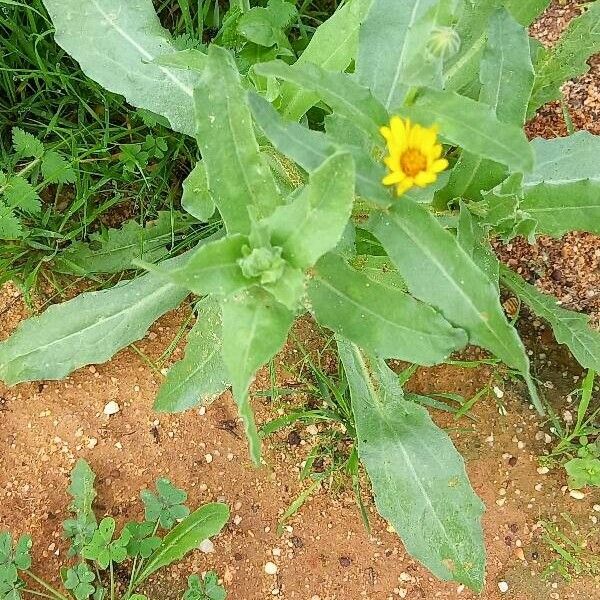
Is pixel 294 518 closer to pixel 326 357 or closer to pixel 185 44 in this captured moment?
pixel 326 357

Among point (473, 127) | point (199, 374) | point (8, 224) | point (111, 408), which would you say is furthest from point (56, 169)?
point (473, 127)

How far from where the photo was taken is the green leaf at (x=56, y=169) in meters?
2.62

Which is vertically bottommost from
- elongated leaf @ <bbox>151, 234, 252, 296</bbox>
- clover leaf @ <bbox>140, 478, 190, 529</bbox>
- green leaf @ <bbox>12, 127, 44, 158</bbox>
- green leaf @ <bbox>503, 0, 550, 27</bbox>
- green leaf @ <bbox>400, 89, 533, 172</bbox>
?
clover leaf @ <bbox>140, 478, 190, 529</bbox>

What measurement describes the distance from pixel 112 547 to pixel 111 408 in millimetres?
432

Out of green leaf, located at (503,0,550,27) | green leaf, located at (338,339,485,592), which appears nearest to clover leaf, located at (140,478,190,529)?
green leaf, located at (338,339,485,592)

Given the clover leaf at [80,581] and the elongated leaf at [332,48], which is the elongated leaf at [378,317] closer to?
the elongated leaf at [332,48]

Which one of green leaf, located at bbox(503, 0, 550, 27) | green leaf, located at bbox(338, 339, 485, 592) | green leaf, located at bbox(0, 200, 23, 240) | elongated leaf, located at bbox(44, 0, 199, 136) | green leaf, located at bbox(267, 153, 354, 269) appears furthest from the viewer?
green leaf, located at bbox(0, 200, 23, 240)

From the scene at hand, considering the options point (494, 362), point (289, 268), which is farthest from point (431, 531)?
point (289, 268)

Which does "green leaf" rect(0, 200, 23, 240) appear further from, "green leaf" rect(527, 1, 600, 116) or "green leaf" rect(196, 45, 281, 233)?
"green leaf" rect(527, 1, 600, 116)

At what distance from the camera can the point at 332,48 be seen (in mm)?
2197

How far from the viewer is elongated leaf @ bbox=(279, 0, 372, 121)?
214cm

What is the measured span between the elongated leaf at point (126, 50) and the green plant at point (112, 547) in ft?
3.59

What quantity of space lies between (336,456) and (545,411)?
2.22 ft

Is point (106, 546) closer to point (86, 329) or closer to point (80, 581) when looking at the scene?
point (80, 581)
